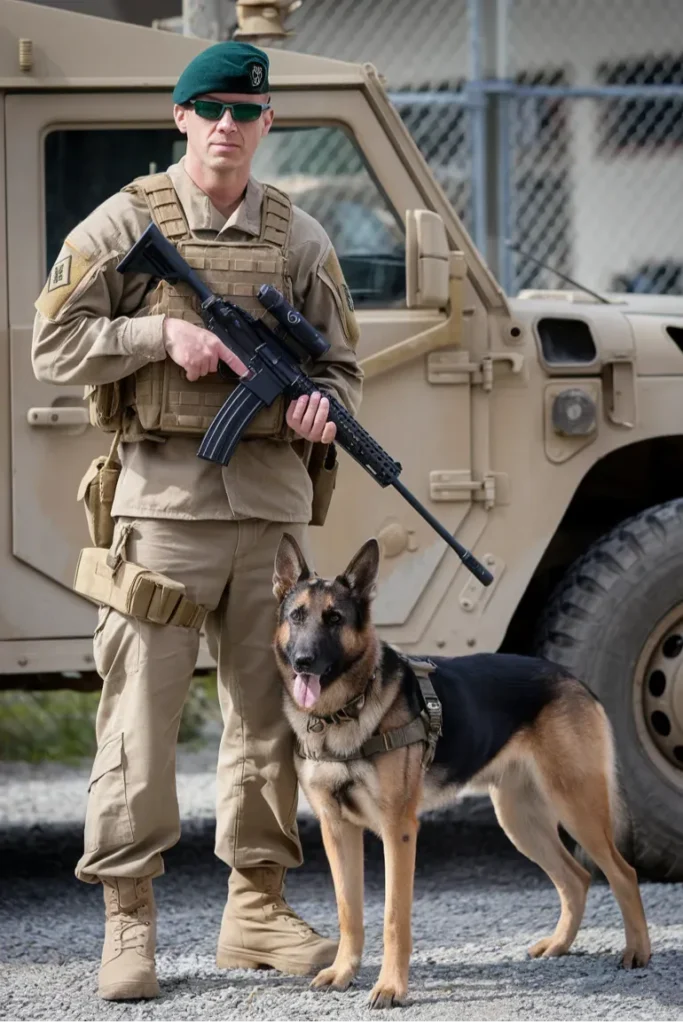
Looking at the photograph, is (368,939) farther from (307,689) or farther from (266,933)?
(307,689)

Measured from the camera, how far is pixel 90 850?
12.2ft

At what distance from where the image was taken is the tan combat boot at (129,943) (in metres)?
3.64

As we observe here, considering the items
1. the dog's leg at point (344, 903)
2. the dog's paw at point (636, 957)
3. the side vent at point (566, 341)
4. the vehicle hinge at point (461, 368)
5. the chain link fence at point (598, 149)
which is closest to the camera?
the dog's leg at point (344, 903)

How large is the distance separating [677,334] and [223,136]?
6.25ft

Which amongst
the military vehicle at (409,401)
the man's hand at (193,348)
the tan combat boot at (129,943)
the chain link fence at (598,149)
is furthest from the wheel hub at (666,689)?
the chain link fence at (598,149)

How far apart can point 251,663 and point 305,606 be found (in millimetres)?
272

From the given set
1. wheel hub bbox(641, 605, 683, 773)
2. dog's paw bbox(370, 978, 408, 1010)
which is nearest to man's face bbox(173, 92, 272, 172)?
dog's paw bbox(370, 978, 408, 1010)

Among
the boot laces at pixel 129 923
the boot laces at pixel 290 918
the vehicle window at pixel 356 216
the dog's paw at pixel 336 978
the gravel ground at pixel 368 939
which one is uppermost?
the vehicle window at pixel 356 216

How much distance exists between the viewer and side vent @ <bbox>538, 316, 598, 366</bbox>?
15.8 feet

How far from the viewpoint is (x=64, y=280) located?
11.9 ft

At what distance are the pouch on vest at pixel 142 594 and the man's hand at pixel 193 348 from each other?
0.45 m

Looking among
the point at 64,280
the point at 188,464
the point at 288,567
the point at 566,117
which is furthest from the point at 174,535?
the point at 566,117

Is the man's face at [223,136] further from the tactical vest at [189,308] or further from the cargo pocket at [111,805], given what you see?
the cargo pocket at [111,805]

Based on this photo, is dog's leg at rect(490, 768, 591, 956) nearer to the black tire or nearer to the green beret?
the black tire
